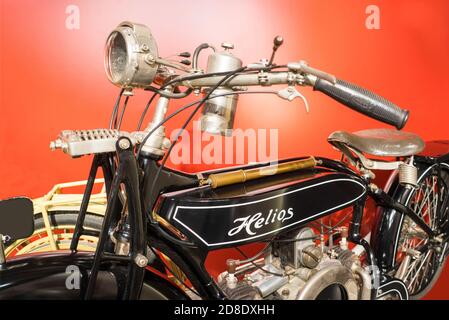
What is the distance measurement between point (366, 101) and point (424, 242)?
1.01 metres

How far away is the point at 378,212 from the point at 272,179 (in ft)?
1.79

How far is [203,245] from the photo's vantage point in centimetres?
82

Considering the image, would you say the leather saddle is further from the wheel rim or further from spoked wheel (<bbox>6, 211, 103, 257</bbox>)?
spoked wheel (<bbox>6, 211, 103, 257</bbox>)

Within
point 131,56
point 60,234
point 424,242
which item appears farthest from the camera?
point 424,242

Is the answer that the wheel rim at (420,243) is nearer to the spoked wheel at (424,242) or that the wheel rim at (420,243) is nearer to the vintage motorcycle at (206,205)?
the spoked wheel at (424,242)

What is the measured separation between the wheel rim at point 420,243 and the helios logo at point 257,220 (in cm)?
69

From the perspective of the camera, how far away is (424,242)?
145cm

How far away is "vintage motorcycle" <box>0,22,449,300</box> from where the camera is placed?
0.70 meters

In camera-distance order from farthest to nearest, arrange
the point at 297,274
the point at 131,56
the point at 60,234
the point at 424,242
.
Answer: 1. the point at 424,242
2. the point at 60,234
3. the point at 297,274
4. the point at 131,56

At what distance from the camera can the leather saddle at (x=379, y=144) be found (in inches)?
45.3

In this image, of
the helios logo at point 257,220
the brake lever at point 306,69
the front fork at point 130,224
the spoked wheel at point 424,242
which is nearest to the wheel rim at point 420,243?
the spoked wheel at point 424,242

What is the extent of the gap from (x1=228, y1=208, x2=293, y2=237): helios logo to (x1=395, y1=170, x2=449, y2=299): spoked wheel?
2.29 ft

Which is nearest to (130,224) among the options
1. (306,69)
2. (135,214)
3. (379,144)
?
(135,214)

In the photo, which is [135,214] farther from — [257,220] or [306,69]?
[306,69]
